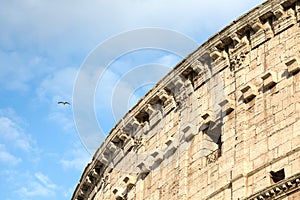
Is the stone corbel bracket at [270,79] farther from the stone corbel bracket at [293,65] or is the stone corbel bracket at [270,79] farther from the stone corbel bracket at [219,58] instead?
the stone corbel bracket at [219,58]

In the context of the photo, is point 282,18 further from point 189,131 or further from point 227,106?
point 189,131

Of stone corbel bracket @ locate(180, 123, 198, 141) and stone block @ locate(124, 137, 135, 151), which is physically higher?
stone block @ locate(124, 137, 135, 151)

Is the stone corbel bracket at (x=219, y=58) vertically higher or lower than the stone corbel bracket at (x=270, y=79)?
higher

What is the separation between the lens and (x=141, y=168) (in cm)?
3294

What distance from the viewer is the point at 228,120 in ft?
93.7

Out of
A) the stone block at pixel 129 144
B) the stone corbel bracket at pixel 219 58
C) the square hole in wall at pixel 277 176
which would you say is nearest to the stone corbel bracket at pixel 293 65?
the square hole in wall at pixel 277 176

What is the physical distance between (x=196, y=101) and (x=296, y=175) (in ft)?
22.5

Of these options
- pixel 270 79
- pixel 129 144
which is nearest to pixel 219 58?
pixel 270 79

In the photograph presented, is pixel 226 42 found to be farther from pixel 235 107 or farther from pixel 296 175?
pixel 296 175

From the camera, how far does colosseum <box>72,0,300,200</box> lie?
85.6ft

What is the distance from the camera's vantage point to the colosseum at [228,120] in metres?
26.1

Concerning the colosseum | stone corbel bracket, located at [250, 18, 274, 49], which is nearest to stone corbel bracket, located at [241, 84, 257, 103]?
the colosseum

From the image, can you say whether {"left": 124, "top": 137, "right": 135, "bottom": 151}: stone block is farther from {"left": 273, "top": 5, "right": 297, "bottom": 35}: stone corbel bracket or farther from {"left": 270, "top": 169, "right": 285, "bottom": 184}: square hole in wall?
{"left": 270, "top": 169, "right": 285, "bottom": 184}: square hole in wall

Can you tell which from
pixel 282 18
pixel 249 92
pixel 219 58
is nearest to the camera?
pixel 249 92
